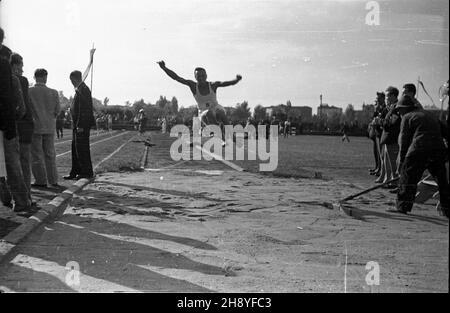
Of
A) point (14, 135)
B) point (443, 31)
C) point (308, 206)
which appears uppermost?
point (443, 31)

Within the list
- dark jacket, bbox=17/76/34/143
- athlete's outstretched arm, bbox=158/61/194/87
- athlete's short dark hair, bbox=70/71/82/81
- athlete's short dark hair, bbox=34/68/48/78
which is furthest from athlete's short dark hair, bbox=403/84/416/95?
athlete's short dark hair, bbox=70/71/82/81

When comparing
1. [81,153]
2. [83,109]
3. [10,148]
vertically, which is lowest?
[81,153]

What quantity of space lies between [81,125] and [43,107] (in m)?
0.99

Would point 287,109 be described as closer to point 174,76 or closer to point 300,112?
point 174,76

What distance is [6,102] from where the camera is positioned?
5.64 m

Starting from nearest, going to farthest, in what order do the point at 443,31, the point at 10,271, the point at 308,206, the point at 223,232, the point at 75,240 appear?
the point at 443,31
the point at 10,271
the point at 75,240
the point at 223,232
the point at 308,206

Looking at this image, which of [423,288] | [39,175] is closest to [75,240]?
[423,288]

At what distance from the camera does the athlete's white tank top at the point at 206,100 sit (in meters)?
11.3

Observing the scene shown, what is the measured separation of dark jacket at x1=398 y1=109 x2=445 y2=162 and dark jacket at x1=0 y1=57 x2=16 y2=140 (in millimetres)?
3904

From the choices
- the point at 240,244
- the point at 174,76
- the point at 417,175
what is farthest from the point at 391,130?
the point at 240,244

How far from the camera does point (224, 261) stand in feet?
14.2

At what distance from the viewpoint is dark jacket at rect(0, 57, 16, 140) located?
5.62 m

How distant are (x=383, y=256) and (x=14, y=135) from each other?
385 centimetres
